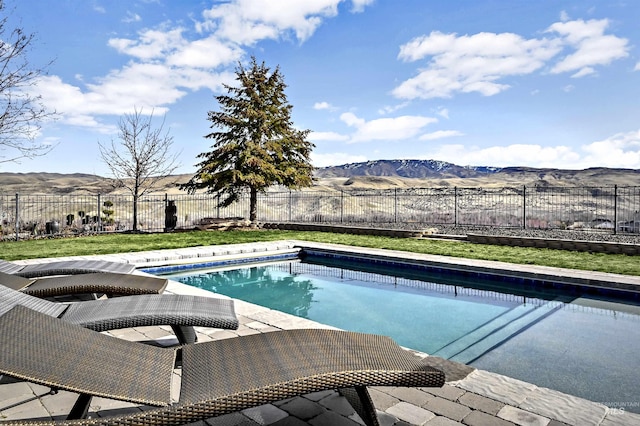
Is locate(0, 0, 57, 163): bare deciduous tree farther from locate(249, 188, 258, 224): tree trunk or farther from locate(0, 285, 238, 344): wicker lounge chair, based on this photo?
locate(0, 285, 238, 344): wicker lounge chair

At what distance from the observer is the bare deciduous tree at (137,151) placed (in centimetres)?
1822

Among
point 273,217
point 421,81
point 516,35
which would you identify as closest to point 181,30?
point 273,217

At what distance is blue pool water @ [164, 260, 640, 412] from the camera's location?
402cm

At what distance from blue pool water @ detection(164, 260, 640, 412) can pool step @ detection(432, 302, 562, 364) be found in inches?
0.4

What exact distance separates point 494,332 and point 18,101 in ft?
35.4

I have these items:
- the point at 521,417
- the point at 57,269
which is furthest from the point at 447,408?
the point at 57,269

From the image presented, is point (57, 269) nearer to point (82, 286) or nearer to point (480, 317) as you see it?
point (82, 286)

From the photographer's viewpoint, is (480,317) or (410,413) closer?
(410,413)

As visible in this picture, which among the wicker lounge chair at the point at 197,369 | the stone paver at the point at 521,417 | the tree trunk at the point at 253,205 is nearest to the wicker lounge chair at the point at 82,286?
the wicker lounge chair at the point at 197,369

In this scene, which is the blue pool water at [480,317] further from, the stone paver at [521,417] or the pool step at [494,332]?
the stone paver at [521,417]

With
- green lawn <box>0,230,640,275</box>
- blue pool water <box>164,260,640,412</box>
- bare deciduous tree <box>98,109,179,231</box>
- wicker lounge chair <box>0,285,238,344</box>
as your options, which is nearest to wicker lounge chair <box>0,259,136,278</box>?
wicker lounge chair <box>0,285,238,344</box>

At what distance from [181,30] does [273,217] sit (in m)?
9.04

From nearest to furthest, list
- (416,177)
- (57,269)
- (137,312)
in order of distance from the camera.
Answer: (137,312) → (57,269) → (416,177)

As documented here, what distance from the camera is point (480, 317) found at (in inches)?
231
